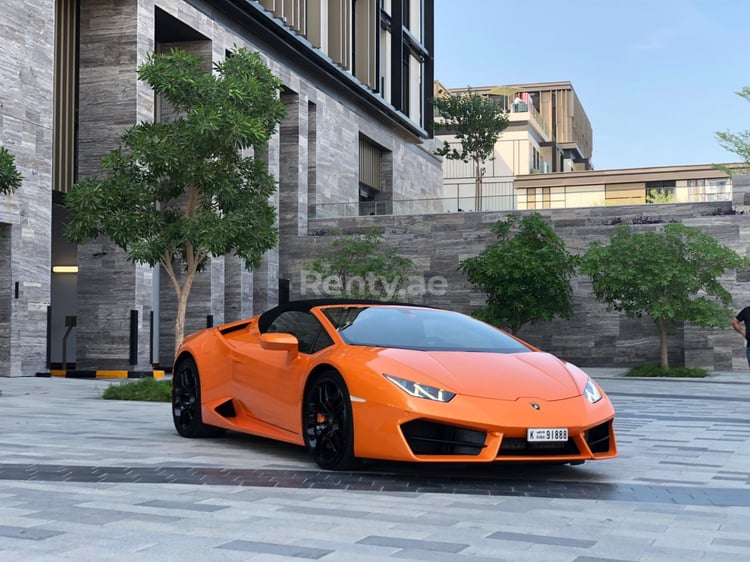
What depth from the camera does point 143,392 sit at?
15391 millimetres

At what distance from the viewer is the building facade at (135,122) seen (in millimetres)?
22000

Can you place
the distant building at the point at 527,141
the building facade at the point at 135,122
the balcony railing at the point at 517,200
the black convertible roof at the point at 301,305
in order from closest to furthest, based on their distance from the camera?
the black convertible roof at the point at 301,305
the building facade at the point at 135,122
the balcony railing at the point at 517,200
the distant building at the point at 527,141

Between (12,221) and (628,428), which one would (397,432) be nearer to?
(628,428)

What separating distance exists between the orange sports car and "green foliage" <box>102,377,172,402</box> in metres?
6.38

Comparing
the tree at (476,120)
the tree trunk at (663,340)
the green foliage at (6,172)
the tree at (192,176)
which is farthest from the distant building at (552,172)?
the green foliage at (6,172)

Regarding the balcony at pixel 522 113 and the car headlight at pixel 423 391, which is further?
the balcony at pixel 522 113

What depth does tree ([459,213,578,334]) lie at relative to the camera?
2878 cm

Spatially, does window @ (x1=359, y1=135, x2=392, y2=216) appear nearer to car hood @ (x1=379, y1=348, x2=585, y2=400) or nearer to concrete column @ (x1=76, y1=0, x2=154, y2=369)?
concrete column @ (x1=76, y1=0, x2=154, y2=369)

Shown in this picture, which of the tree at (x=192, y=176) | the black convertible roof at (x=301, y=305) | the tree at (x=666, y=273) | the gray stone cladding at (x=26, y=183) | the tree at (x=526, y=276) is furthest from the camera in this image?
the tree at (x=526, y=276)

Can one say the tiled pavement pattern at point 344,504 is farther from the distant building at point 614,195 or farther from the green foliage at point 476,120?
the green foliage at point 476,120

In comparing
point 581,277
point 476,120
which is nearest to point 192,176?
point 581,277

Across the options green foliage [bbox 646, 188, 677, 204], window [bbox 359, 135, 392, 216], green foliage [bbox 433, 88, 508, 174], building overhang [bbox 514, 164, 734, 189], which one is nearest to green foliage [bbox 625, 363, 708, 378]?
green foliage [bbox 646, 188, 677, 204]

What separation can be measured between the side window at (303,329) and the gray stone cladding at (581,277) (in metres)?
21.2

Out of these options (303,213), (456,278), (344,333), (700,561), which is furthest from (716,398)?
(303,213)
